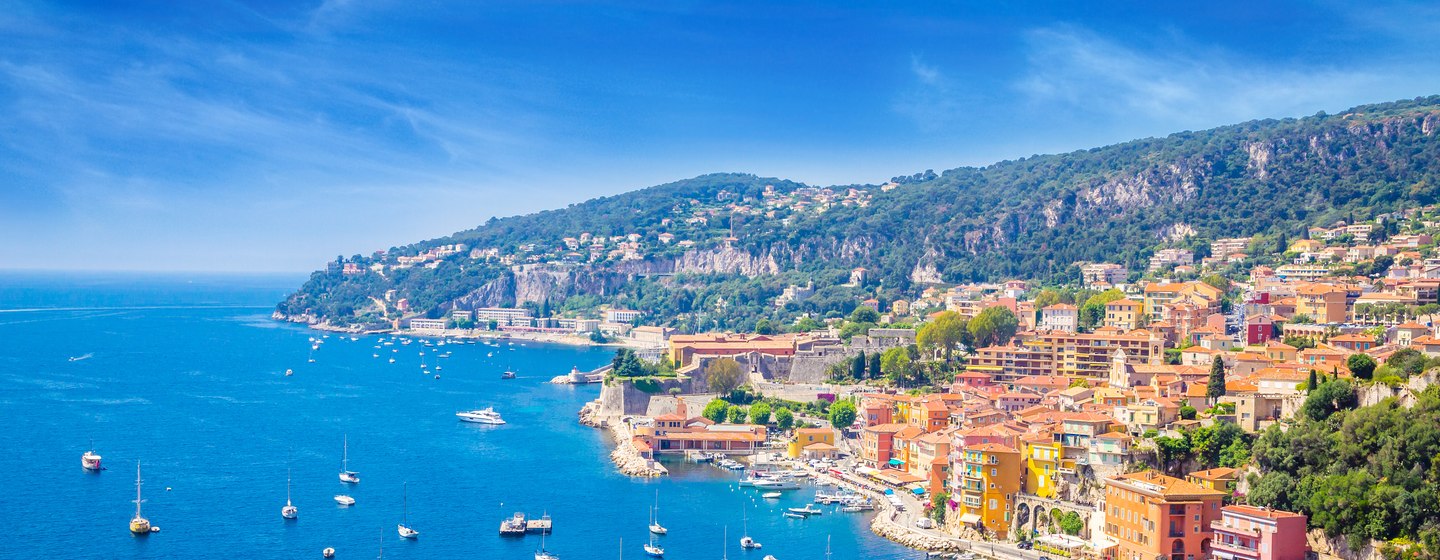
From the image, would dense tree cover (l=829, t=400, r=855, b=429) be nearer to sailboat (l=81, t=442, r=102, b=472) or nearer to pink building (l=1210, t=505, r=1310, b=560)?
pink building (l=1210, t=505, r=1310, b=560)

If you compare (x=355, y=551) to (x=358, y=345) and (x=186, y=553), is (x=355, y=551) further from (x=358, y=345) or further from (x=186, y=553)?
(x=358, y=345)

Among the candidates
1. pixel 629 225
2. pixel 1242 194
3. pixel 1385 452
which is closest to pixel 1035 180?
pixel 1242 194

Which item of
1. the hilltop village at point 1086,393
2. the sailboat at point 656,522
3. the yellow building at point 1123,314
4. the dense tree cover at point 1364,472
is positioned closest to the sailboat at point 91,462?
the hilltop village at point 1086,393

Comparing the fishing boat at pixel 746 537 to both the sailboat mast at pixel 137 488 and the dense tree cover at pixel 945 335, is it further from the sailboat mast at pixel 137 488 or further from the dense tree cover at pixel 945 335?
the dense tree cover at pixel 945 335

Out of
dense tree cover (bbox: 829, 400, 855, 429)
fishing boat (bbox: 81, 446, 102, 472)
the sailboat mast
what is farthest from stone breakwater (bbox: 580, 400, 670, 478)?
fishing boat (bbox: 81, 446, 102, 472)

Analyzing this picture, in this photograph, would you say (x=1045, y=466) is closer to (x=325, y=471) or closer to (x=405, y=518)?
(x=405, y=518)
